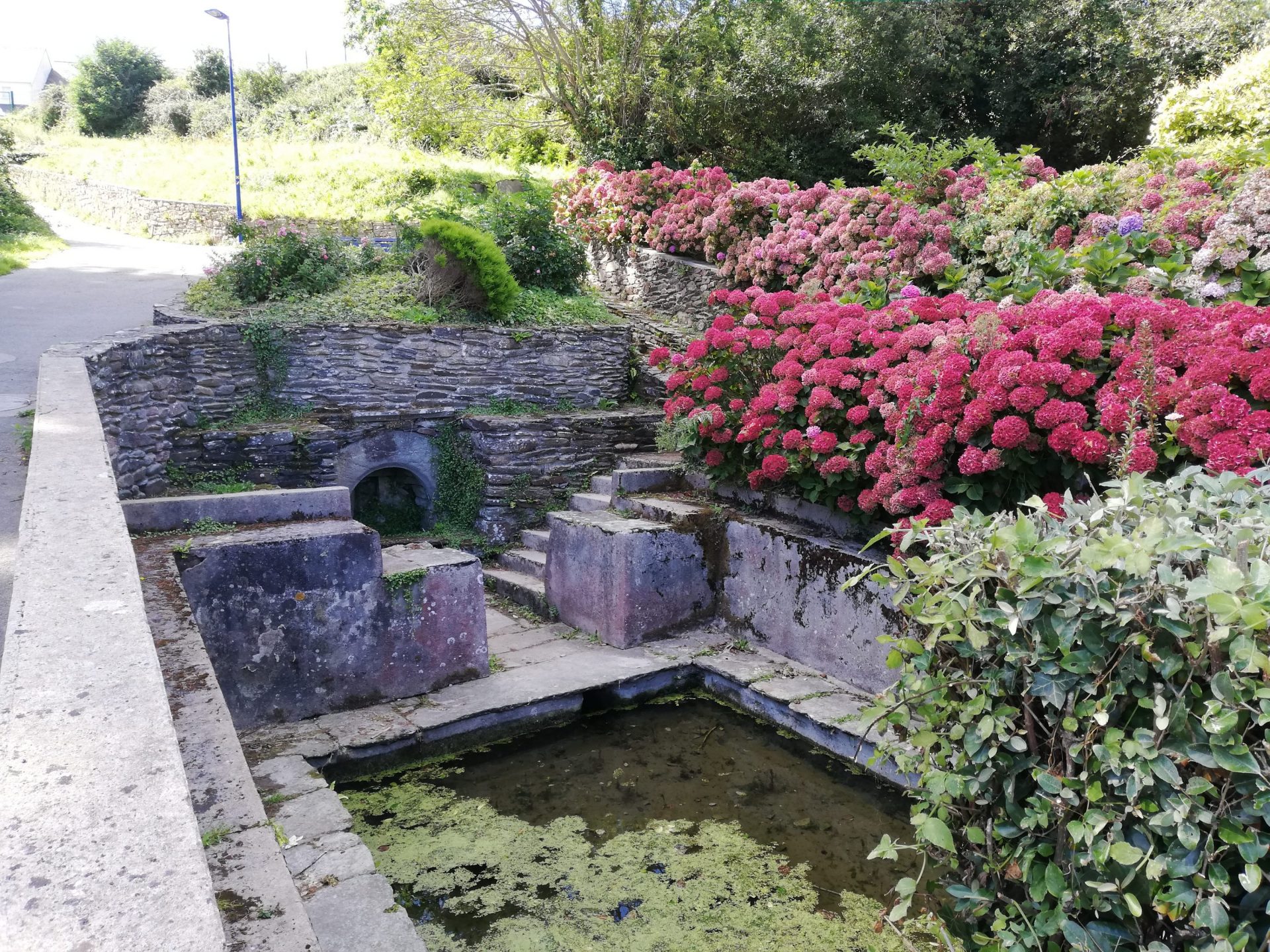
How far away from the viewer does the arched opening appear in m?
7.87

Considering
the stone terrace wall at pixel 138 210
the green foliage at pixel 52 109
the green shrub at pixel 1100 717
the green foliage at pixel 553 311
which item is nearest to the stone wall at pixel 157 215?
the stone terrace wall at pixel 138 210

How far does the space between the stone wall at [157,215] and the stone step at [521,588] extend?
24.9 feet

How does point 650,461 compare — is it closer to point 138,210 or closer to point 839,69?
point 839,69

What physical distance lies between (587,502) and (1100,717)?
569 cm

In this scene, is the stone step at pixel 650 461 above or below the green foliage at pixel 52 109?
below

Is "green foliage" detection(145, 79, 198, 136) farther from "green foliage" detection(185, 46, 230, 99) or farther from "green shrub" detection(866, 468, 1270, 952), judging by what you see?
"green shrub" detection(866, 468, 1270, 952)

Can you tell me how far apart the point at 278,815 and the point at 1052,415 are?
379 cm

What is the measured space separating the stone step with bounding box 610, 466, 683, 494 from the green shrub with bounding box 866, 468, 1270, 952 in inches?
174

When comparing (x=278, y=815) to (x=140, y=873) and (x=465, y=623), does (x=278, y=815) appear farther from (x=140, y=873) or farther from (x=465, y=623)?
(x=140, y=873)

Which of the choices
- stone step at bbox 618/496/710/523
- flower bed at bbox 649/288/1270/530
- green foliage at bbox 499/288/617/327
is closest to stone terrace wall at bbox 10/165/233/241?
green foliage at bbox 499/288/617/327

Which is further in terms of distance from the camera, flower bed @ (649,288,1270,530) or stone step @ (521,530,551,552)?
stone step @ (521,530,551,552)

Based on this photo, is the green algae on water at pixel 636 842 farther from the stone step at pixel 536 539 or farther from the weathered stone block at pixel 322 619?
the stone step at pixel 536 539

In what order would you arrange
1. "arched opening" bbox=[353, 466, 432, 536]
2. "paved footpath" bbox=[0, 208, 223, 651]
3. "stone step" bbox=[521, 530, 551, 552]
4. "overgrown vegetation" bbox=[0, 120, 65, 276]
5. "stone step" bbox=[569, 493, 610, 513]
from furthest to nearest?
"overgrown vegetation" bbox=[0, 120, 65, 276], "arched opening" bbox=[353, 466, 432, 536], "stone step" bbox=[521, 530, 551, 552], "stone step" bbox=[569, 493, 610, 513], "paved footpath" bbox=[0, 208, 223, 651]

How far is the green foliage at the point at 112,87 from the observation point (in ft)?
93.6
